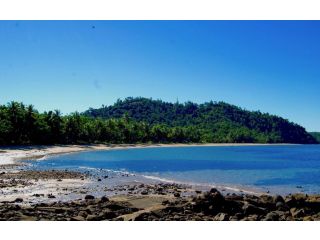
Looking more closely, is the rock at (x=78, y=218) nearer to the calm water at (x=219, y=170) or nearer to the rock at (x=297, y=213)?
the rock at (x=297, y=213)

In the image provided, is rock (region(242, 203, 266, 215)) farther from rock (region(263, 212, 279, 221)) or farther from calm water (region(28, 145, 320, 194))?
calm water (region(28, 145, 320, 194))

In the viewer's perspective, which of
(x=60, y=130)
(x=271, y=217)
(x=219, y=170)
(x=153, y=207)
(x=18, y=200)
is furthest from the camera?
(x=60, y=130)

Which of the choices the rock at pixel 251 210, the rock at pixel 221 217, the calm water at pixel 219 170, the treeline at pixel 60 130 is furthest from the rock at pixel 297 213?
the treeline at pixel 60 130

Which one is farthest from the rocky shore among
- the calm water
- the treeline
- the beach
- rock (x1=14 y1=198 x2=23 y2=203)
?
the treeline

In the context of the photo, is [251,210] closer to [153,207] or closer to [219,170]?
[153,207]

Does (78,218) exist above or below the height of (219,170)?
above

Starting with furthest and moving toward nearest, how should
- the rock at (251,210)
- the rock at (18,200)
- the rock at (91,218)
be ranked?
the rock at (18,200)
the rock at (251,210)
the rock at (91,218)

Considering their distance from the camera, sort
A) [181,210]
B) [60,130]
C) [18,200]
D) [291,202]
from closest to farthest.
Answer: [181,210], [291,202], [18,200], [60,130]

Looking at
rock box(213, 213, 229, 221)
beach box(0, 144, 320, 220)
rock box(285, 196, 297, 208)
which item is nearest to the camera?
rock box(213, 213, 229, 221)

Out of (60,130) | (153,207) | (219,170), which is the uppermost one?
(60,130)

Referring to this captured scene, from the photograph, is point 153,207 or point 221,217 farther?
point 153,207

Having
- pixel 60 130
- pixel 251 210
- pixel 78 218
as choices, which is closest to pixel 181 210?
pixel 251 210
